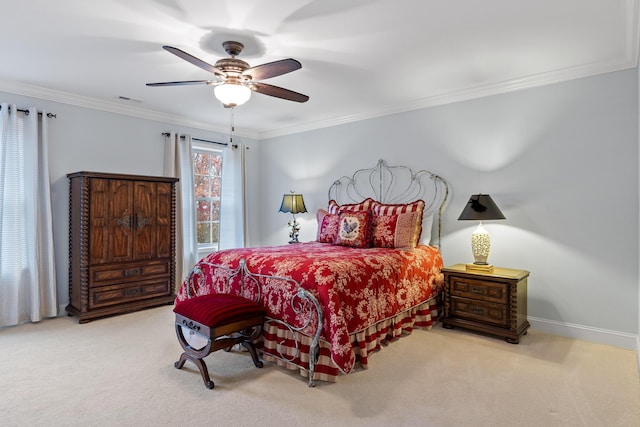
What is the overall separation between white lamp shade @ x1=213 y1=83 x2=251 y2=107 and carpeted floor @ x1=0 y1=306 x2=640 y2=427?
211 centimetres

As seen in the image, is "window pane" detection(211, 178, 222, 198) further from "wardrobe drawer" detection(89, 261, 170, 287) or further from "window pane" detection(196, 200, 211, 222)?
"wardrobe drawer" detection(89, 261, 170, 287)

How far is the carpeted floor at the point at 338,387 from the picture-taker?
6.97 ft

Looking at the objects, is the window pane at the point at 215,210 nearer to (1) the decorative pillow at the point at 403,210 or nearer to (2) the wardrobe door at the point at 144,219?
(2) the wardrobe door at the point at 144,219

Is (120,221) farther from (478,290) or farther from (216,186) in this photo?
(478,290)

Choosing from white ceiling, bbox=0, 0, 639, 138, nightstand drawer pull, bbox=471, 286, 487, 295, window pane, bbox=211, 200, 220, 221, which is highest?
white ceiling, bbox=0, 0, 639, 138

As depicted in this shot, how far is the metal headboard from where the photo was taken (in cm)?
436

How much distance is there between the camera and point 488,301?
3.43 meters

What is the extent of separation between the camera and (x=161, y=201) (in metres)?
4.62

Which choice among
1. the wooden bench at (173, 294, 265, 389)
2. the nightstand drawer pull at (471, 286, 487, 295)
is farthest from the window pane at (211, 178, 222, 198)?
the nightstand drawer pull at (471, 286, 487, 295)

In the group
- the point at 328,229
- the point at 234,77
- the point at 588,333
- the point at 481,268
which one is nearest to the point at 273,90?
the point at 234,77

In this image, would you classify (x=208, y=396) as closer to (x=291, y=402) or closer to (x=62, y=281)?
(x=291, y=402)

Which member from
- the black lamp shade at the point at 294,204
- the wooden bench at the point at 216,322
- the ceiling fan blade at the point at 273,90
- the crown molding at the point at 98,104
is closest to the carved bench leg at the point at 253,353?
the wooden bench at the point at 216,322

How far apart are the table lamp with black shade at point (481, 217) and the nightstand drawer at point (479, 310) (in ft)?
1.10

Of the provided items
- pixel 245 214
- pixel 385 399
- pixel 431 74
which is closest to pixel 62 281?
pixel 245 214
